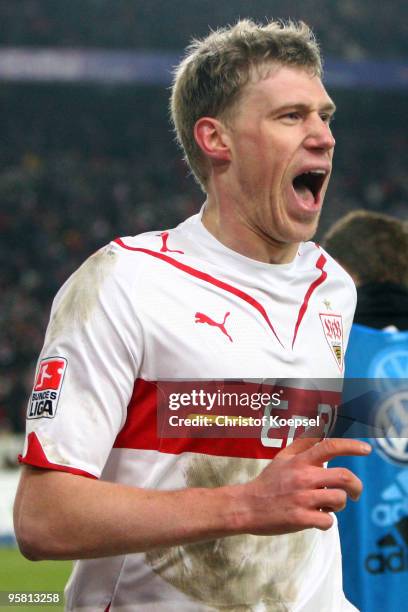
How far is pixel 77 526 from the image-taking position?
1.81 metres

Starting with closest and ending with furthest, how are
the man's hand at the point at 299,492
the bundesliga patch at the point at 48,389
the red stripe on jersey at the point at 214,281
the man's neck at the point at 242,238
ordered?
the man's hand at the point at 299,492 < the bundesliga patch at the point at 48,389 < the red stripe on jersey at the point at 214,281 < the man's neck at the point at 242,238

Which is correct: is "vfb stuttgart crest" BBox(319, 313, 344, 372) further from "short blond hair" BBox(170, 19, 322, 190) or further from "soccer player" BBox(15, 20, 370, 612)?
"short blond hair" BBox(170, 19, 322, 190)

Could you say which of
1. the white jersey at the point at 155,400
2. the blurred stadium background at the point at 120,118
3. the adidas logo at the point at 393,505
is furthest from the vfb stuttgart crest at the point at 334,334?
the blurred stadium background at the point at 120,118

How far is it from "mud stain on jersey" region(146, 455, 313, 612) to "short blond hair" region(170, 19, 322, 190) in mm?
736

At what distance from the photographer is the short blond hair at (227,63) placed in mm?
2244

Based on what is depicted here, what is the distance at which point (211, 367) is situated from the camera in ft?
6.75

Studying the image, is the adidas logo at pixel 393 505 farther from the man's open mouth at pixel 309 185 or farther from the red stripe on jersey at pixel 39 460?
the red stripe on jersey at pixel 39 460

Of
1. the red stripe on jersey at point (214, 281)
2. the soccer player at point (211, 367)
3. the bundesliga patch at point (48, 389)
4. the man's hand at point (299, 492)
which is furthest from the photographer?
the red stripe on jersey at point (214, 281)

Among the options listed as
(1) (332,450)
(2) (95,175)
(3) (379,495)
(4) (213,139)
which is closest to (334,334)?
(4) (213,139)

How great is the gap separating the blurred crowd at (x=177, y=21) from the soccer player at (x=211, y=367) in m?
19.5

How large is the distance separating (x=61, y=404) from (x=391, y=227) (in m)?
1.94

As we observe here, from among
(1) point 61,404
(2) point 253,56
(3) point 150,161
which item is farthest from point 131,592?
(3) point 150,161

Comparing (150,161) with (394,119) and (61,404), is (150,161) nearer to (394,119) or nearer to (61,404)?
(394,119)

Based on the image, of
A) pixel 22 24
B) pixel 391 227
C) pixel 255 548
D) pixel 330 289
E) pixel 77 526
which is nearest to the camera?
pixel 77 526
